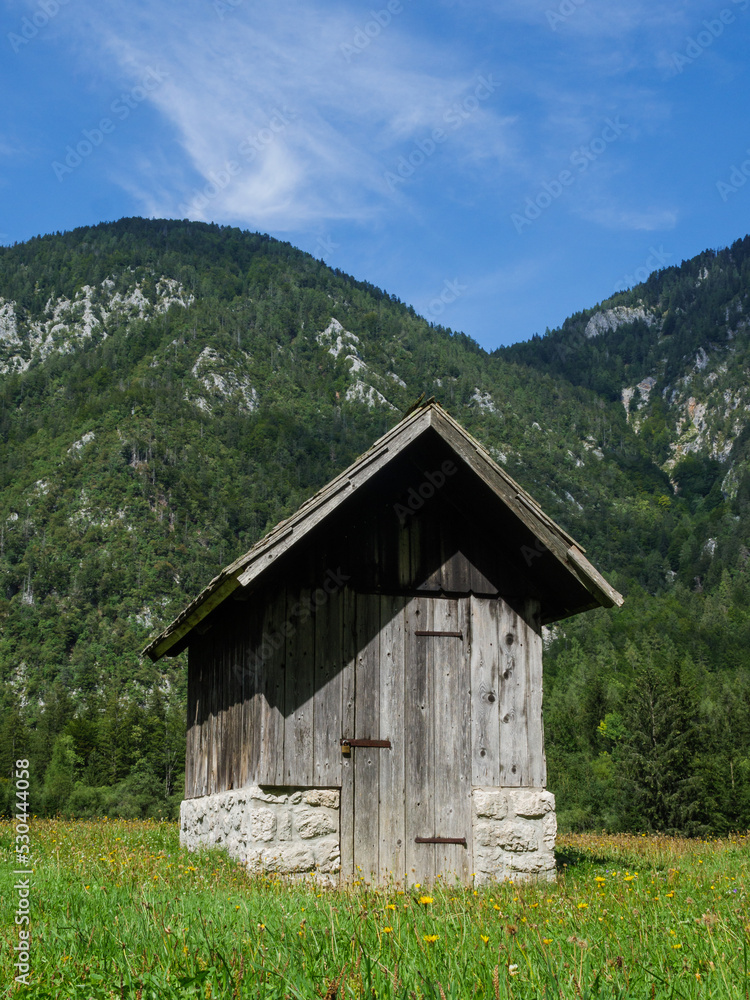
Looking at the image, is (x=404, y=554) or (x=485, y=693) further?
(x=404, y=554)

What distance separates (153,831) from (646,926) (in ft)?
39.6

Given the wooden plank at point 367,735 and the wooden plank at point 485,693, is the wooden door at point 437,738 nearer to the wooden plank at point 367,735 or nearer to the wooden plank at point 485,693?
the wooden plank at point 485,693

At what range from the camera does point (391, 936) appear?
507cm

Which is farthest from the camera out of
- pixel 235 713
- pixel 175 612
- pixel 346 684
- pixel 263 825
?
pixel 175 612

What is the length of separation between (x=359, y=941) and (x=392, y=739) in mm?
5728

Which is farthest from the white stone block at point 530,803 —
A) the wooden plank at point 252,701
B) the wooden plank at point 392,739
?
the wooden plank at point 252,701

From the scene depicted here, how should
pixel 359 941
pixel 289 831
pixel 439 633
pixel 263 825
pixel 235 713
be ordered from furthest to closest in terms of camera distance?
pixel 235 713, pixel 439 633, pixel 289 831, pixel 263 825, pixel 359 941

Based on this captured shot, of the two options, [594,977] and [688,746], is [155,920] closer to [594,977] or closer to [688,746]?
[594,977]

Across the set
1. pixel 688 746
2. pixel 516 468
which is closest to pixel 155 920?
pixel 688 746

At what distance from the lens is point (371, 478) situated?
10164 mm

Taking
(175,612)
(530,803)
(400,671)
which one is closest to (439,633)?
(400,671)

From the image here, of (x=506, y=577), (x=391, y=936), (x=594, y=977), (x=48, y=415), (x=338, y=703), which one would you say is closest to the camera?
(x=594, y=977)

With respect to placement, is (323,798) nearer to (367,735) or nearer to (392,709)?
(367,735)

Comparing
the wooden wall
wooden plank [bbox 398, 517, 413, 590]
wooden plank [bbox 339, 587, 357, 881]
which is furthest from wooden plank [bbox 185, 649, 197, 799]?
wooden plank [bbox 398, 517, 413, 590]
